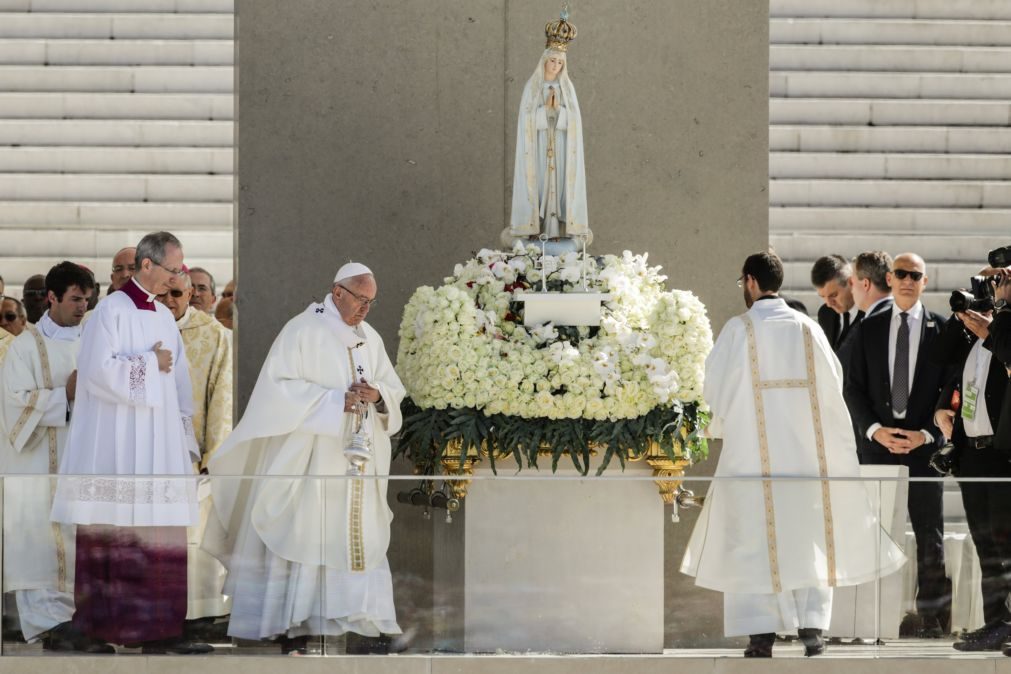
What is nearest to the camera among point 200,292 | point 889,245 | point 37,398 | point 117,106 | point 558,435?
point 558,435

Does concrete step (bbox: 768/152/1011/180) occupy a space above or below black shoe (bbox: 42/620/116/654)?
above

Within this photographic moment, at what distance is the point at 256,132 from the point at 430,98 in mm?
975

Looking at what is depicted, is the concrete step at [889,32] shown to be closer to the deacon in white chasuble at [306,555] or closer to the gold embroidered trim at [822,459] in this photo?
the gold embroidered trim at [822,459]

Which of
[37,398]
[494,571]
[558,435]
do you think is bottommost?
[494,571]

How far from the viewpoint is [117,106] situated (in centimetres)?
1658

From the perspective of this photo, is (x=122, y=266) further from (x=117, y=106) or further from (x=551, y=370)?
(x=117, y=106)

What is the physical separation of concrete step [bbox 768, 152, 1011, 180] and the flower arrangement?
23.3 ft

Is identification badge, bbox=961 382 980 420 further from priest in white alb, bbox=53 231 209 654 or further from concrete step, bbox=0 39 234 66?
concrete step, bbox=0 39 234 66

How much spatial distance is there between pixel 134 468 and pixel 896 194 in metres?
8.95

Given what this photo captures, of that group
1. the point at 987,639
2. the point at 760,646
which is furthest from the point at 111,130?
the point at 987,639

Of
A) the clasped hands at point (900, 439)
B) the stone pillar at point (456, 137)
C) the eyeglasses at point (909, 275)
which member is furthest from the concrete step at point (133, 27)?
the clasped hands at point (900, 439)

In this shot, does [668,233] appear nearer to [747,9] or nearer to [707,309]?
[707,309]

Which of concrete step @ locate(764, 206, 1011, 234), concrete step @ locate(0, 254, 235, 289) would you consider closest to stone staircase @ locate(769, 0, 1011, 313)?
concrete step @ locate(764, 206, 1011, 234)

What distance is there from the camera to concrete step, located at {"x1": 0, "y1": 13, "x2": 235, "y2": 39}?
17.0 m
